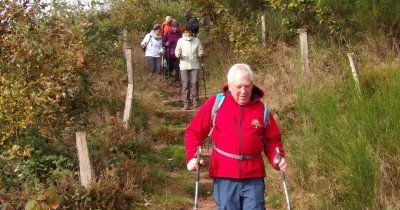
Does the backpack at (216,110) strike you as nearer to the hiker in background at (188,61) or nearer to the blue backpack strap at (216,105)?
the blue backpack strap at (216,105)

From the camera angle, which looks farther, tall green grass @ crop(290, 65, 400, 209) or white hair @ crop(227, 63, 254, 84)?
tall green grass @ crop(290, 65, 400, 209)

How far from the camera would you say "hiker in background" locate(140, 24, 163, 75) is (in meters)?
16.5

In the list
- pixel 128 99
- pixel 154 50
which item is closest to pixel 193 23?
pixel 154 50

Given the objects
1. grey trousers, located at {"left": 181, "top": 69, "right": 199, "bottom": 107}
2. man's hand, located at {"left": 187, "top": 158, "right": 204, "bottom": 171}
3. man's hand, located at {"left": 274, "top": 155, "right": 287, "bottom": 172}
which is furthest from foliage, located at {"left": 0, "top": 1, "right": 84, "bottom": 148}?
grey trousers, located at {"left": 181, "top": 69, "right": 199, "bottom": 107}

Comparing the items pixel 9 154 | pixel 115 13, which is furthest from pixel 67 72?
pixel 115 13

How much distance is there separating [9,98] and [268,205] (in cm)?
366

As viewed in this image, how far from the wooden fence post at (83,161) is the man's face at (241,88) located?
2.58 m

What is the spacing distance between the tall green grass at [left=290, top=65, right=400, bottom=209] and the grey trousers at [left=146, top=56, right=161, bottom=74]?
8.51 metres

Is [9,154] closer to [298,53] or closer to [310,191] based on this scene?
[310,191]

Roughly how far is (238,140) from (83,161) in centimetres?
263

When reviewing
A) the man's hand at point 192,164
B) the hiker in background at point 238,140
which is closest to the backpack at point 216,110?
the hiker in background at point 238,140

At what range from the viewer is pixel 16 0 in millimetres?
7160

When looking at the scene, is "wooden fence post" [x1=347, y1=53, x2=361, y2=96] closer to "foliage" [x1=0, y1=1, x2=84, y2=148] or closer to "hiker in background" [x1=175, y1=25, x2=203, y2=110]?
"foliage" [x1=0, y1=1, x2=84, y2=148]

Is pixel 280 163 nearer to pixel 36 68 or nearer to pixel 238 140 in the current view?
pixel 238 140
